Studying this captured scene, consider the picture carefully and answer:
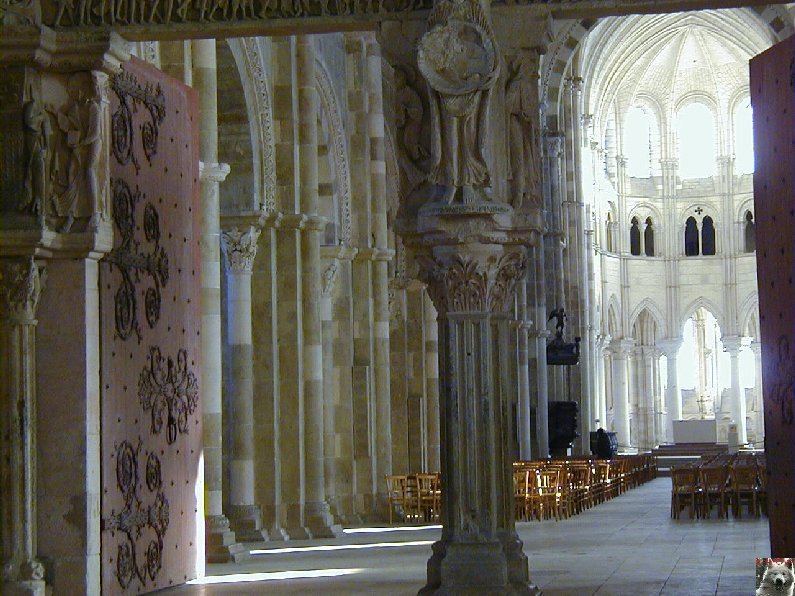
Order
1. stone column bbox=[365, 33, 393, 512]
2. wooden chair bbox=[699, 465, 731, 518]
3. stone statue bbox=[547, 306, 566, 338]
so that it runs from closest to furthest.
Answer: wooden chair bbox=[699, 465, 731, 518], stone column bbox=[365, 33, 393, 512], stone statue bbox=[547, 306, 566, 338]

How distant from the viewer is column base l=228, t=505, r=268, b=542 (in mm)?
19703

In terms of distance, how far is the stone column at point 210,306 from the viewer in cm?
1688

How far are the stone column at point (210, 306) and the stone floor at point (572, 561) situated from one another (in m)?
0.52

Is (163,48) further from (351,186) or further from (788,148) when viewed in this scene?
(351,186)

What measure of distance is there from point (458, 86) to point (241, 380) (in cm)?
908

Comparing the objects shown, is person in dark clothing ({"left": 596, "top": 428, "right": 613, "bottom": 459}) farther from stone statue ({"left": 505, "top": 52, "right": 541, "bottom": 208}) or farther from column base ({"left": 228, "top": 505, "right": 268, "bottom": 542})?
stone statue ({"left": 505, "top": 52, "right": 541, "bottom": 208})

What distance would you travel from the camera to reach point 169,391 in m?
13.2

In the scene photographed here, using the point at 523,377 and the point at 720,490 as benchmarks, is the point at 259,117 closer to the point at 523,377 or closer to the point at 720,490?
the point at 720,490

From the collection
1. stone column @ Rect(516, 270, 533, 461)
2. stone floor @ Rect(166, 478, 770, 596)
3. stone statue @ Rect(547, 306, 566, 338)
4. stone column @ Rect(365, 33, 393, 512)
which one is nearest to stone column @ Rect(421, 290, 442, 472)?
stone column @ Rect(365, 33, 393, 512)

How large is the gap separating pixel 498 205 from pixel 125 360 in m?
3.49

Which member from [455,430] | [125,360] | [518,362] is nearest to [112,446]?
[125,360]

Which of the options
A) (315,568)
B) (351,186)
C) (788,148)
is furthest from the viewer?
(351,186)

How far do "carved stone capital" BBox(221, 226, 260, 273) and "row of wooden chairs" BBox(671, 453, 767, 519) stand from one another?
26.6ft

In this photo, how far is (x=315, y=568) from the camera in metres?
16.5
